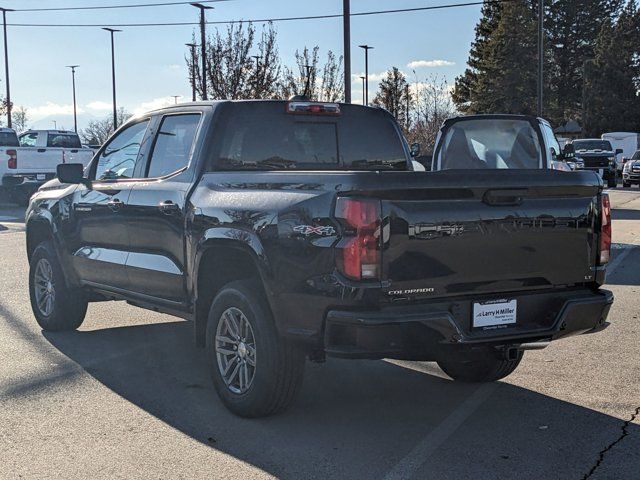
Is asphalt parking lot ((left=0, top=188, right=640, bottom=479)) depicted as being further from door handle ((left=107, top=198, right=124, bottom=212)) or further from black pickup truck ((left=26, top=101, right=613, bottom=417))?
door handle ((left=107, top=198, right=124, bottom=212))

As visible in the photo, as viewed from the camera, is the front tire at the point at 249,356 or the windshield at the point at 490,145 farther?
the windshield at the point at 490,145

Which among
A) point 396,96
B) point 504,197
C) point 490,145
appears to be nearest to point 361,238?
point 504,197

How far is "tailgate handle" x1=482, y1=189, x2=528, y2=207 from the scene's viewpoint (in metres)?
4.34

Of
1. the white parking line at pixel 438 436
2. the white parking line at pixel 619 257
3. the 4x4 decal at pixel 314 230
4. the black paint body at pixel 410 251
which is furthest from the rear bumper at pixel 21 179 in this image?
the 4x4 decal at pixel 314 230

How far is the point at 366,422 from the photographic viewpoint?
4793 mm

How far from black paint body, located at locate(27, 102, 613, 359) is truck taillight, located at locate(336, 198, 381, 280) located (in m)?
0.04

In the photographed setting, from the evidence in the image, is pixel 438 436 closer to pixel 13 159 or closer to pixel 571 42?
pixel 13 159

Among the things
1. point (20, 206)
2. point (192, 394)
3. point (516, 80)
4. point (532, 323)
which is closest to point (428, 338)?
point (532, 323)

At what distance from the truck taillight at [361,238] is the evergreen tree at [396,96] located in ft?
146

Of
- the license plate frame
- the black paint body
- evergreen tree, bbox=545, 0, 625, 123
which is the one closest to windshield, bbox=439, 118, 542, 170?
the black paint body

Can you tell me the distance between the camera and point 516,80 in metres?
65.0

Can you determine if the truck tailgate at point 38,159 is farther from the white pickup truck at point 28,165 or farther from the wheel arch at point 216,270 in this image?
the wheel arch at point 216,270

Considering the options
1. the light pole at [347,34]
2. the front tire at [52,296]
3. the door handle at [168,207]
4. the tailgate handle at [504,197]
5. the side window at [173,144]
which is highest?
the light pole at [347,34]

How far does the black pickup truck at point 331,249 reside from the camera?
4.09 meters
